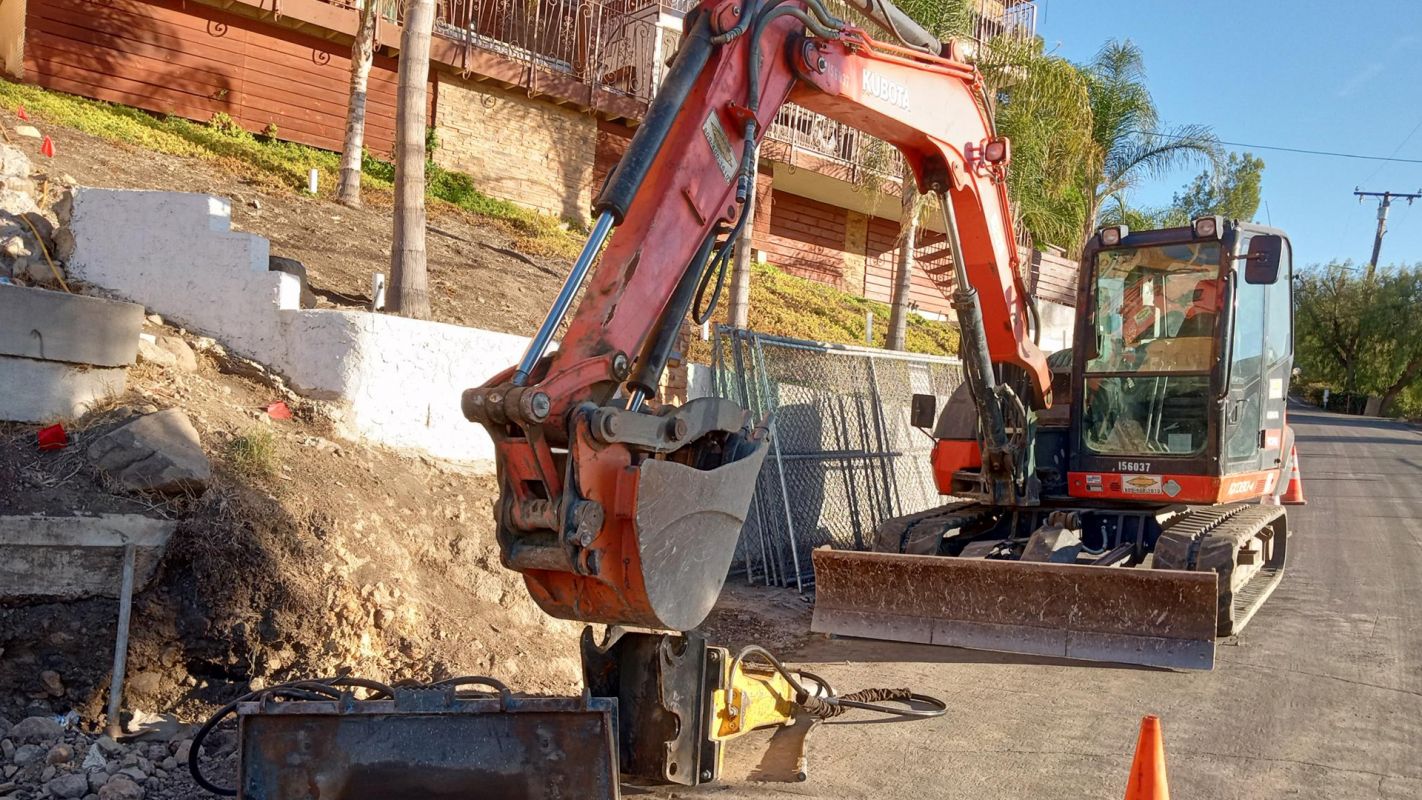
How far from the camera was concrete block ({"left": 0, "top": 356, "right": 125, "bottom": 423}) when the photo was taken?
6383 mm

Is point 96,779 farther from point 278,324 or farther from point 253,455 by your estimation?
point 278,324

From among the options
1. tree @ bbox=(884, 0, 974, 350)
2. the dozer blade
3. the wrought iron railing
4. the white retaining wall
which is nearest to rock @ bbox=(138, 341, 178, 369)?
the white retaining wall

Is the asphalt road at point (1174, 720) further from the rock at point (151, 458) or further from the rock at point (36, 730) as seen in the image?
the rock at point (151, 458)

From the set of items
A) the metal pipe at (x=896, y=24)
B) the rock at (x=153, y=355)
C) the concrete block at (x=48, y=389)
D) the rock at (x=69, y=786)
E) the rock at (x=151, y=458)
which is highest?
the metal pipe at (x=896, y=24)

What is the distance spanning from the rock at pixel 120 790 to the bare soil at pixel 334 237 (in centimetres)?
561

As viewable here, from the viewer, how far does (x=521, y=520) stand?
416cm

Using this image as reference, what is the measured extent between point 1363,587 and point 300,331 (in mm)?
9556

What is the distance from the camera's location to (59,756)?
4785mm

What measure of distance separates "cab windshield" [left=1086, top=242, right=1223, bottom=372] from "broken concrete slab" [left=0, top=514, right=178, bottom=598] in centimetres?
682

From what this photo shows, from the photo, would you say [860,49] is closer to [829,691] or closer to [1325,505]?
[829,691]

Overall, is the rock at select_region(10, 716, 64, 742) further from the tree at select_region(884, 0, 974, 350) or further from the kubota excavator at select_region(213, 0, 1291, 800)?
the tree at select_region(884, 0, 974, 350)

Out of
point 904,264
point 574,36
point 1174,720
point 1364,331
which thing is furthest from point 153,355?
point 1364,331

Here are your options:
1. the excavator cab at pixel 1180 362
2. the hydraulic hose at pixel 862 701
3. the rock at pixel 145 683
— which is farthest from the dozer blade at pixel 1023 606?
the rock at pixel 145 683

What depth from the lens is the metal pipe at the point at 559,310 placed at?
4172mm
